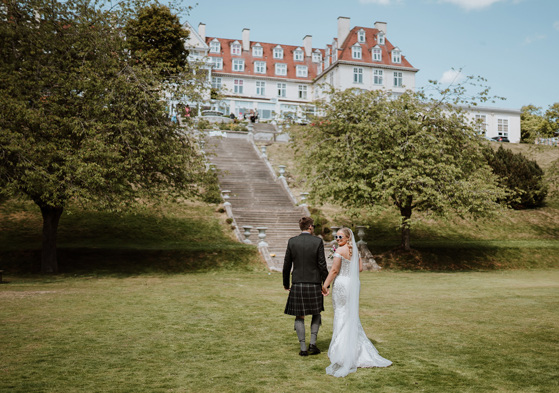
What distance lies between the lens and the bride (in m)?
7.76

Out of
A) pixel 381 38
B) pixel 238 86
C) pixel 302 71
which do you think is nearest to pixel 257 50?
pixel 238 86

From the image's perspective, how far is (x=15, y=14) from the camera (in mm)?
21719

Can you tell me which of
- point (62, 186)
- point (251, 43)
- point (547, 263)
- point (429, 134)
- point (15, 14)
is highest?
point (251, 43)

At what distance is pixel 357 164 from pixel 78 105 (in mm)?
14110

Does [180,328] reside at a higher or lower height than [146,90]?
lower

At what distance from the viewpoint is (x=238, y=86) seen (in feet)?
249

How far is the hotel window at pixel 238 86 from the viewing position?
75.6 m

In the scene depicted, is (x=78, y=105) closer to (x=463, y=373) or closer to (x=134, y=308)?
(x=134, y=308)

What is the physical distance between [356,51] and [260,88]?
51.7 ft

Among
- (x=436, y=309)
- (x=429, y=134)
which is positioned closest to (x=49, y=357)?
(x=436, y=309)

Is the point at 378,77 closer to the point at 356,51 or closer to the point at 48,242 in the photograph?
the point at 356,51

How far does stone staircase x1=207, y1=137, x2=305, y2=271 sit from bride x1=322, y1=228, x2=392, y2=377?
55.4ft

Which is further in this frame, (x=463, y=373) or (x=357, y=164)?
(x=357, y=164)

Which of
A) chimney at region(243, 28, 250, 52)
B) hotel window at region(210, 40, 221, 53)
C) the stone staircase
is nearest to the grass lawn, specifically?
the stone staircase
